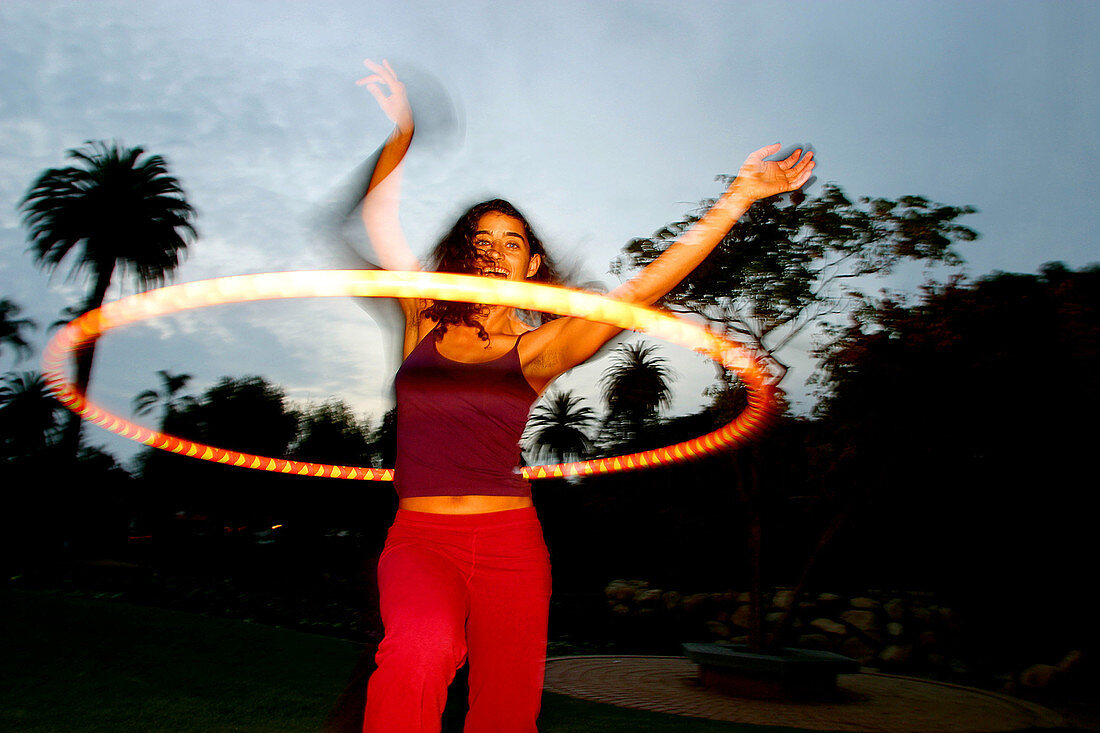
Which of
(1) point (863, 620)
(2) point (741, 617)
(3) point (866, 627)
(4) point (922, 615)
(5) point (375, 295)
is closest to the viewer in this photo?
(5) point (375, 295)

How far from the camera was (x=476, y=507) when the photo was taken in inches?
88.7

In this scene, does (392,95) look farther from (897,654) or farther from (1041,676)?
(897,654)

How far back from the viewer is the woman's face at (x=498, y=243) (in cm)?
290

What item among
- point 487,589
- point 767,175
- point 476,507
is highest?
point 767,175

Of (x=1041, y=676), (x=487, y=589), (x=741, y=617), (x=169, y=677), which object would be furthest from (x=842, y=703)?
(x=487, y=589)

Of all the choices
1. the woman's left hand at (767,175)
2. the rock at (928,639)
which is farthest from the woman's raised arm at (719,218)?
the rock at (928,639)

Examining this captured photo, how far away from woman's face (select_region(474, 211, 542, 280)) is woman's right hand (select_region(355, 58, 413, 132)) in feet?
1.92

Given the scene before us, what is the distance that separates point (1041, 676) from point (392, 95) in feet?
40.4

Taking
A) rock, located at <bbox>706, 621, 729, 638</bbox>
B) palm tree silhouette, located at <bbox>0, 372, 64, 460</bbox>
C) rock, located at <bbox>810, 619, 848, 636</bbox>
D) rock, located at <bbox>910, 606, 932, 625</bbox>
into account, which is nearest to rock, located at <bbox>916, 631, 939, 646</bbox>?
rock, located at <bbox>910, 606, 932, 625</bbox>

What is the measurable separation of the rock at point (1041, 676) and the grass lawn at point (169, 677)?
6.09m

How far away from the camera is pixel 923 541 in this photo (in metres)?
15.2

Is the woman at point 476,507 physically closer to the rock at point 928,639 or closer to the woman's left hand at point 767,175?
the woman's left hand at point 767,175

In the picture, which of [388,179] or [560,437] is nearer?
[388,179]

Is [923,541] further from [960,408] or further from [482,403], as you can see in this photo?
[482,403]
